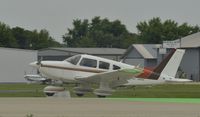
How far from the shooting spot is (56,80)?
35.0m

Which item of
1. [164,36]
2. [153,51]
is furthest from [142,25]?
[153,51]

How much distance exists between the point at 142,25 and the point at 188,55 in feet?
150

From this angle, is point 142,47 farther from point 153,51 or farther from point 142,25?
point 142,25

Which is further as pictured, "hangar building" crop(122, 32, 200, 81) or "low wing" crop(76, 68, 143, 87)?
"hangar building" crop(122, 32, 200, 81)

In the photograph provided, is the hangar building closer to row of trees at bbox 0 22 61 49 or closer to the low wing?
row of trees at bbox 0 22 61 49

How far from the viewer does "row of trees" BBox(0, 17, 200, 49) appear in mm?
122438

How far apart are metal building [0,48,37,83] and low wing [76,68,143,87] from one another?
141 ft

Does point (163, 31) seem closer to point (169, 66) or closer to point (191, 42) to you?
point (191, 42)

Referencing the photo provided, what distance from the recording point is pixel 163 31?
122000mm

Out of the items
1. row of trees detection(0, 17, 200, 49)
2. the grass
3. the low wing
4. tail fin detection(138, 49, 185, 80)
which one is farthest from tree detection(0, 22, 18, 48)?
the low wing

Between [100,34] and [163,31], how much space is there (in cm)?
3467

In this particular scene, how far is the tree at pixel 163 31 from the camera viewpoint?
120 meters
